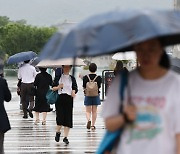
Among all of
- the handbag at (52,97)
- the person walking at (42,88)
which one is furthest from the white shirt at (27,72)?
the handbag at (52,97)

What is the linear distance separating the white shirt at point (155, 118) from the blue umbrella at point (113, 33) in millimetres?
362

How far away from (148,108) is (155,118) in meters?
0.08

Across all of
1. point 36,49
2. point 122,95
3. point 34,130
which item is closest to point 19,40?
point 36,49

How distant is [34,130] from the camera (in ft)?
52.5

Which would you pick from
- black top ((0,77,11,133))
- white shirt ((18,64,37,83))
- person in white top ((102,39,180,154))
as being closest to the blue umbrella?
person in white top ((102,39,180,154))

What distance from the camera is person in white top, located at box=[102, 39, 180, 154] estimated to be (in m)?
4.28

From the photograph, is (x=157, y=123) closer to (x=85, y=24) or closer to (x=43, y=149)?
(x=85, y=24)

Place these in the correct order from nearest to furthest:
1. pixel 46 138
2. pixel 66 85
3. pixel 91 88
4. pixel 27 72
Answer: pixel 66 85 < pixel 46 138 < pixel 91 88 < pixel 27 72

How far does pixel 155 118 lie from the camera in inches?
168

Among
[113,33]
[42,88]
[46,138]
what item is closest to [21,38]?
[42,88]

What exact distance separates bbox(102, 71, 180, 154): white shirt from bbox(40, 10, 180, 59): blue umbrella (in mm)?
362

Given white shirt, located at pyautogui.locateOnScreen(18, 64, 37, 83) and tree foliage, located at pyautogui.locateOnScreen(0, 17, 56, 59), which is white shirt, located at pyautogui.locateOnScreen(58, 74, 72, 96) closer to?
white shirt, located at pyautogui.locateOnScreen(18, 64, 37, 83)

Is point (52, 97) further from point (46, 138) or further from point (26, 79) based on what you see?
point (26, 79)

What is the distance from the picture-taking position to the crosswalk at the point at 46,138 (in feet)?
41.0
